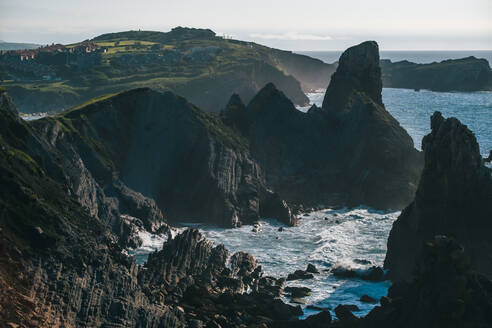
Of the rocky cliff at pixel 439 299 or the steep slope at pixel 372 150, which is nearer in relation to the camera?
the rocky cliff at pixel 439 299

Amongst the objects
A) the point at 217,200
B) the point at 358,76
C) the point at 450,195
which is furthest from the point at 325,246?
the point at 358,76

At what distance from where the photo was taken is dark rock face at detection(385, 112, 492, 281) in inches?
2739

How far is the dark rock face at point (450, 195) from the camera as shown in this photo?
2739 inches

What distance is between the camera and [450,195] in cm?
7038

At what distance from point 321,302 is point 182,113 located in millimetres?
47323

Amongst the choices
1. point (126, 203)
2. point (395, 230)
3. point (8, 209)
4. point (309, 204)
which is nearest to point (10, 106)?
point (126, 203)

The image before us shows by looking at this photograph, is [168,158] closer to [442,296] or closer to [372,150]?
[372,150]

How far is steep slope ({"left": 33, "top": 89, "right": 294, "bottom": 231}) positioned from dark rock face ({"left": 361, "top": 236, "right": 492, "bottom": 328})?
130 feet

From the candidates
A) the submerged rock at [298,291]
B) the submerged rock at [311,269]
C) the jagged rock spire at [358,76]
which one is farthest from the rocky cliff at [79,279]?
the jagged rock spire at [358,76]

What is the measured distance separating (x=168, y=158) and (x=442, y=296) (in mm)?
55153

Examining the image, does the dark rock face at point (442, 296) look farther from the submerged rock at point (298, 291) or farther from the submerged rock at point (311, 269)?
the submerged rock at point (311, 269)

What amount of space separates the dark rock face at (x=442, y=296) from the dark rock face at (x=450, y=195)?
1525 centimetres

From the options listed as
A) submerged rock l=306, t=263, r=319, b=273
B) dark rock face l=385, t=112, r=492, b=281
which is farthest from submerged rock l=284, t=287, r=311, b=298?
dark rock face l=385, t=112, r=492, b=281

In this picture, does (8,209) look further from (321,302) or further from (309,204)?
(309,204)
